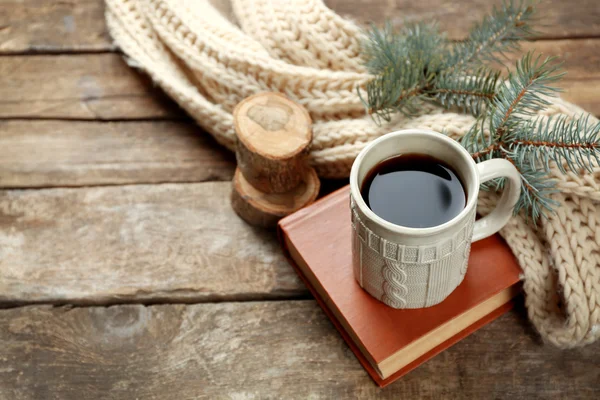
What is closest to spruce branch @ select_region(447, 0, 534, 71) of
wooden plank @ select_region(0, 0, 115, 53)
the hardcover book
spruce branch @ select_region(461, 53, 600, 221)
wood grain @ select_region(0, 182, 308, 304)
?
spruce branch @ select_region(461, 53, 600, 221)

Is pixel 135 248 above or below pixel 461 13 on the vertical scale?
below

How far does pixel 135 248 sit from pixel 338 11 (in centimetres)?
48

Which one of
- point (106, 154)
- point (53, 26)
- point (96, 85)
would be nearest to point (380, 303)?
point (106, 154)

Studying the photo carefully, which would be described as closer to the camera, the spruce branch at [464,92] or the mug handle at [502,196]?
the mug handle at [502,196]

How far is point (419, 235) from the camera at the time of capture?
0.51 meters

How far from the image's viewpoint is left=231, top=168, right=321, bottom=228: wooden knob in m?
0.74

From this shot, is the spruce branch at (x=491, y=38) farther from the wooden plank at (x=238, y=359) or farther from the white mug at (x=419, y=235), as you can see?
the wooden plank at (x=238, y=359)

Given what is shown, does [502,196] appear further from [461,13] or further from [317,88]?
[461,13]

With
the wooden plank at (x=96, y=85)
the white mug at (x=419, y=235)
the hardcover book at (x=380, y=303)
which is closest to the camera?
the white mug at (x=419, y=235)

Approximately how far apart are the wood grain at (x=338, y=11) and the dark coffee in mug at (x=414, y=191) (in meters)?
0.40

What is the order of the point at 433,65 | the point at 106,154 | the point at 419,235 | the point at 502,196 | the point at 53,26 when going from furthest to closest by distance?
the point at 53,26
the point at 106,154
the point at 433,65
the point at 502,196
the point at 419,235

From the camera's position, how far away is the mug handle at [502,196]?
1.81 ft

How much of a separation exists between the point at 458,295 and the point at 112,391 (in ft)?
1.29

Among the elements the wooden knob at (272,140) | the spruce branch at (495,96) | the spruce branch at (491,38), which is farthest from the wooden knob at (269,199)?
the spruce branch at (491,38)
